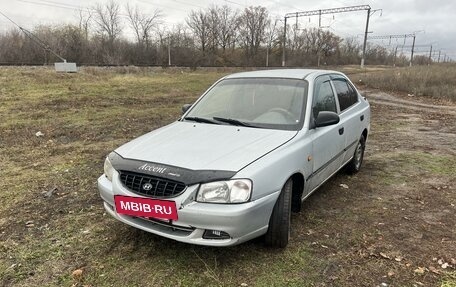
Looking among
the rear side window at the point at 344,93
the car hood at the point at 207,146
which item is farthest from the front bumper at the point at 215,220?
the rear side window at the point at 344,93

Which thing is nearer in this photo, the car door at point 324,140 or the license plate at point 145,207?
the license plate at point 145,207

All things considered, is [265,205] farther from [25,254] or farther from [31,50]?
[31,50]

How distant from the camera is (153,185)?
2812 mm

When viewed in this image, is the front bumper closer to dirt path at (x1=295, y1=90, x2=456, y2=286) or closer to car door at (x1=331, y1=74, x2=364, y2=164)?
dirt path at (x1=295, y1=90, x2=456, y2=286)

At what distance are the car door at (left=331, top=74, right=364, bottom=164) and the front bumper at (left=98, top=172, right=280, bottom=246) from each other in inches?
84.9

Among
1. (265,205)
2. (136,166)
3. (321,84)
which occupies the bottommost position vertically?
(265,205)

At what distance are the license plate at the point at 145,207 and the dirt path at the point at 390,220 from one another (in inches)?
52.4

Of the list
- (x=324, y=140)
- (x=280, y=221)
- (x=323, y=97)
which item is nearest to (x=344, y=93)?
(x=323, y=97)

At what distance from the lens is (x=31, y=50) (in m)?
34.2

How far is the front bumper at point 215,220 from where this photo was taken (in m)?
2.66

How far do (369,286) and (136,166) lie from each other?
2016 millimetres

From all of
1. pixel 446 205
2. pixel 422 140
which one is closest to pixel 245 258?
pixel 446 205

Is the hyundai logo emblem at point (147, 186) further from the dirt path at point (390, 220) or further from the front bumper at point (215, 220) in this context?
the dirt path at point (390, 220)

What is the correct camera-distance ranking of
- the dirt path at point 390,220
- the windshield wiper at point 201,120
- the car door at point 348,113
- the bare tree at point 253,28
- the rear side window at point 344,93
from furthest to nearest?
1. the bare tree at point 253,28
2. the rear side window at point 344,93
3. the car door at point 348,113
4. the windshield wiper at point 201,120
5. the dirt path at point 390,220
